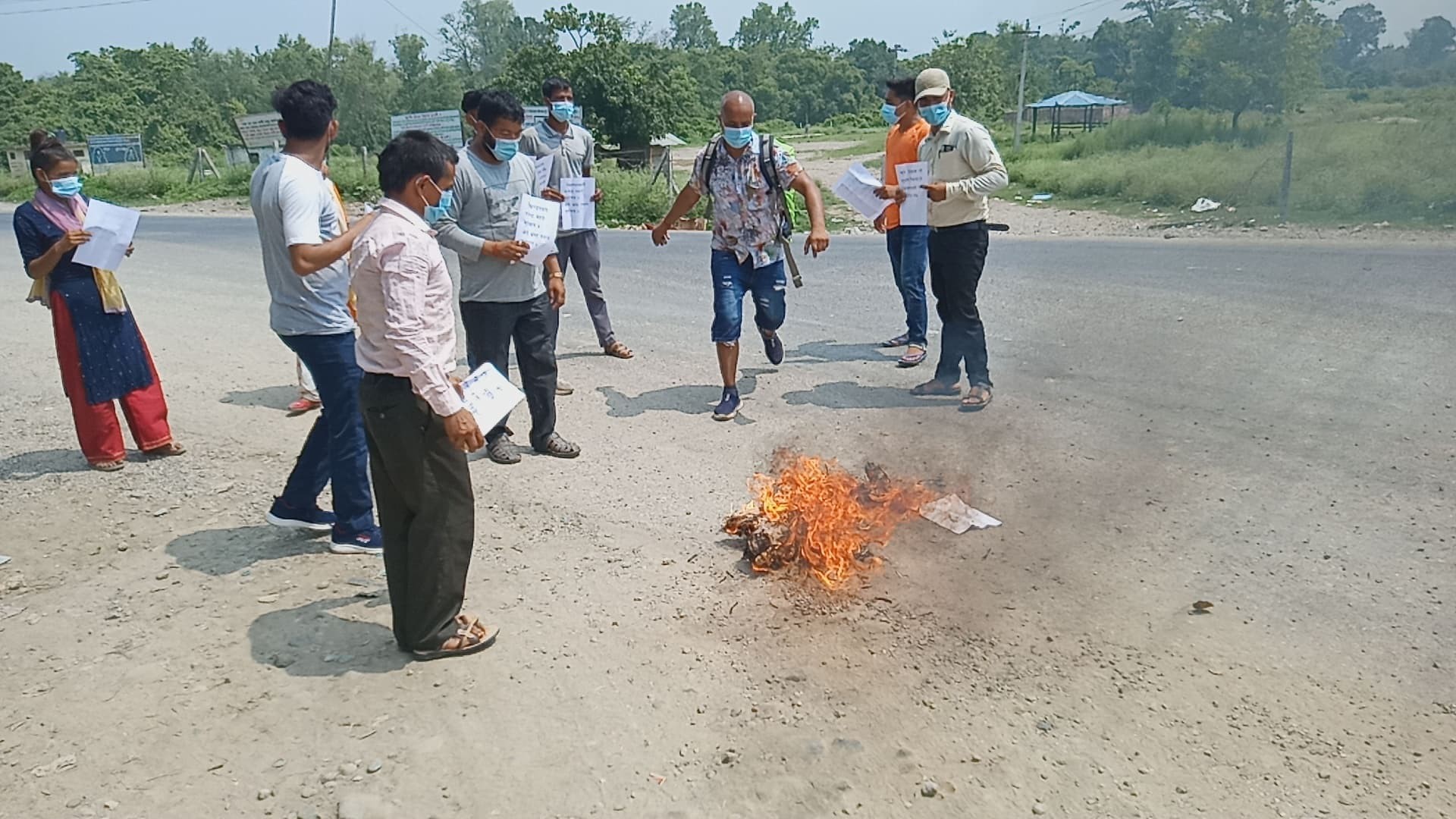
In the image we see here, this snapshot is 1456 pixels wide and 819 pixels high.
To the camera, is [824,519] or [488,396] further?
[824,519]

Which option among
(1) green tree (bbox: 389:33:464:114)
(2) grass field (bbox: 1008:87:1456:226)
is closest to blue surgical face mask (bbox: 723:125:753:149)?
(2) grass field (bbox: 1008:87:1456:226)

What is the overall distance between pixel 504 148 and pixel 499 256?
0.66 meters

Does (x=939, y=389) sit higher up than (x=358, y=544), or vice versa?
(x=939, y=389)

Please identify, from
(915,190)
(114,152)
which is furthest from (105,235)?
(114,152)

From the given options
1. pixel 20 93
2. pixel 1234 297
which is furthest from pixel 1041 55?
pixel 1234 297

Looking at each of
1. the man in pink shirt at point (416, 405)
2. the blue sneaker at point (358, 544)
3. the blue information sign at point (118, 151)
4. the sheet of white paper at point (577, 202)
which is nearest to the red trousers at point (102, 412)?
the blue sneaker at point (358, 544)

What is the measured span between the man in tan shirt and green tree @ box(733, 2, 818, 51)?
11337 cm

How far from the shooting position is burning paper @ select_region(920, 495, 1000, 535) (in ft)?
15.5

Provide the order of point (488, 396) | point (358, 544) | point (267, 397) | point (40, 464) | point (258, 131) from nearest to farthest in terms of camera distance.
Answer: point (488, 396)
point (358, 544)
point (40, 464)
point (267, 397)
point (258, 131)

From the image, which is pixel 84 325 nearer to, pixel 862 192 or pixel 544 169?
pixel 544 169

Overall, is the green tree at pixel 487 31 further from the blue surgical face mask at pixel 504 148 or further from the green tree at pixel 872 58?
the blue surgical face mask at pixel 504 148

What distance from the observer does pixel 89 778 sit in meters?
3.13

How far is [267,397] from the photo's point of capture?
300 inches

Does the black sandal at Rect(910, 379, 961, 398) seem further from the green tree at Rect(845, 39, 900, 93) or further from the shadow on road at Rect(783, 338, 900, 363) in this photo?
the green tree at Rect(845, 39, 900, 93)
